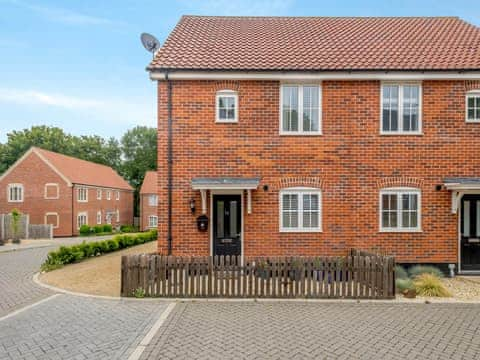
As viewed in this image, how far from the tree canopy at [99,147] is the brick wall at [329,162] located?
145 ft

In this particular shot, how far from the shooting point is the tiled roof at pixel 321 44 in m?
10.5

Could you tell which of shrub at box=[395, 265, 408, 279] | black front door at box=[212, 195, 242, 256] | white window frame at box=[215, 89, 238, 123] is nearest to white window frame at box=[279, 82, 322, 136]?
white window frame at box=[215, 89, 238, 123]

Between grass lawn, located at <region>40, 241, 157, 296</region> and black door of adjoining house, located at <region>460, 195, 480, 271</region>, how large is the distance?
1076 cm

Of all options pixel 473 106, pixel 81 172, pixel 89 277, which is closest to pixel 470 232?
pixel 473 106

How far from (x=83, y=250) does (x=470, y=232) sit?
1489 centimetres

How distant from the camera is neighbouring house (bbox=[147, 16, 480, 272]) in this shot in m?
10.3

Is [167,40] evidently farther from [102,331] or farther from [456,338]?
[456,338]

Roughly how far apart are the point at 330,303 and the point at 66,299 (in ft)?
20.9

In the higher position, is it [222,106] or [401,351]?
[222,106]

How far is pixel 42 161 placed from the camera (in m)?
30.2

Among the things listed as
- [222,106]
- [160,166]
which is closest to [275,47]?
[222,106]

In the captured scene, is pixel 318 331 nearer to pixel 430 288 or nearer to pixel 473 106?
pixel 430 288

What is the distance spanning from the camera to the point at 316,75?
34.0 feet

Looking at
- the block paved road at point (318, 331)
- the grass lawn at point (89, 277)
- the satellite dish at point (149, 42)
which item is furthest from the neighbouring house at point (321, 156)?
the block paved road at point (318, 331)
